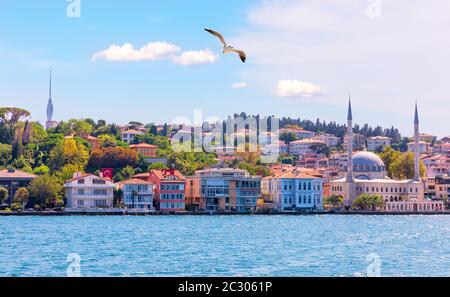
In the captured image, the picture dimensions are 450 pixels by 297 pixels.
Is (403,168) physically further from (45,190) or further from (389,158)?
(45,190)

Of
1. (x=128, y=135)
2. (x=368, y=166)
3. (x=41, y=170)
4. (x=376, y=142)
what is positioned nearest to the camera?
(x=41, y=170)

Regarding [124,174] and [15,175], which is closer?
[15,175]

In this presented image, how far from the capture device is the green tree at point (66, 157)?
3788 centimetres

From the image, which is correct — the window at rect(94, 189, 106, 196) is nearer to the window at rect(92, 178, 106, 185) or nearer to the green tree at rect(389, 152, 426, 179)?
the window at rect(92, 178, 106, 185)

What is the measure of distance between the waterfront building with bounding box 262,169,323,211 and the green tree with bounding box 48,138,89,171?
764cm

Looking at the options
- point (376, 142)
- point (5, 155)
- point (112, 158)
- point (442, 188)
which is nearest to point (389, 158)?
point (442, 188)

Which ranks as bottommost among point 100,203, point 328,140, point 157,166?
point 100,203

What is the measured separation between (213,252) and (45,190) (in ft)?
62.6

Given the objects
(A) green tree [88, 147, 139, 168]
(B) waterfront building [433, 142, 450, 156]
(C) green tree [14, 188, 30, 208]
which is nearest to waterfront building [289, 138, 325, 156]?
(B) waterfront building [433, 142, 450, 156]

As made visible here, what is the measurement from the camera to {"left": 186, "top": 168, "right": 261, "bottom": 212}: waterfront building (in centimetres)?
3478

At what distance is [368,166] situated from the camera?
1721 inches

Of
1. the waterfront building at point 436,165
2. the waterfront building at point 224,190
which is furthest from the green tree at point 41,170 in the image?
the waterfront building at point 436,165
